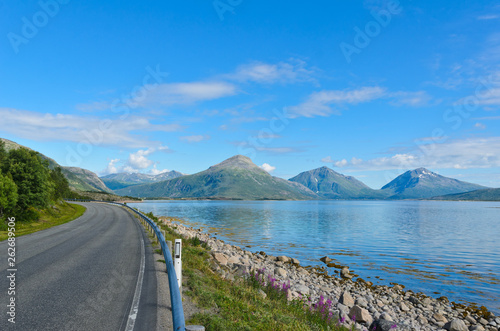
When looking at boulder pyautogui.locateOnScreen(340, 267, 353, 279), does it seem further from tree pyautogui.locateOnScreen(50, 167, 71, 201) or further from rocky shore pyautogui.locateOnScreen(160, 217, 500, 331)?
tree pyautogui.locateOnScreen(50, 167, 71, 201)

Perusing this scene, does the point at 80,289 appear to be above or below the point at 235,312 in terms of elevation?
above

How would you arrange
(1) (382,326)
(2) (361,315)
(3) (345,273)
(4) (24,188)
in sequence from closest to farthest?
(1) (382,326) → (2) (361,315) → (3) (345,273) → (4) (24,188)

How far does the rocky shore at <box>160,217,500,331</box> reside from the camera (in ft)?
43.3

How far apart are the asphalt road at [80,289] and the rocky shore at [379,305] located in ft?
17.8

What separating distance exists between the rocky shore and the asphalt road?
542cm

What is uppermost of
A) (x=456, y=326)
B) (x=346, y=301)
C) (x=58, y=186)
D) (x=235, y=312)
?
(x=58, y=186)

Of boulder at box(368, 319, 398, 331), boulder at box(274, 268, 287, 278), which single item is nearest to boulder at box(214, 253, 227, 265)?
boulder at box(274, 268, 287, 278)

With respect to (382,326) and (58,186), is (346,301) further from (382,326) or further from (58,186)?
(58,186)

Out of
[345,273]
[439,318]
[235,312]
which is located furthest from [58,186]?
[439,318]

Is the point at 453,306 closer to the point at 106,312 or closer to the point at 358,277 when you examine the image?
the point at 358,277

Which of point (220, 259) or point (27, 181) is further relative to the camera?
point (27, 181)

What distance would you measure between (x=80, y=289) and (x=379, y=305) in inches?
562

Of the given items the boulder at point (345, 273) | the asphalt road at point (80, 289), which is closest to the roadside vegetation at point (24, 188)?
the asphalt road at point (80, 289)

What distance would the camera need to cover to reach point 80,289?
906cm
